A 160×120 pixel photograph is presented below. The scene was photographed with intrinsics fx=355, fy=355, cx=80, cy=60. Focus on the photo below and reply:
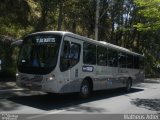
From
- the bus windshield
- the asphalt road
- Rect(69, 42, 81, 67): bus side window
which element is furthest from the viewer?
Rect(69, 42, 81, 67): bus side window

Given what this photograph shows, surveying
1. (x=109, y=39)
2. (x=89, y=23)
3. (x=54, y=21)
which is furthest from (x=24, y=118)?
(x=109, y=39)

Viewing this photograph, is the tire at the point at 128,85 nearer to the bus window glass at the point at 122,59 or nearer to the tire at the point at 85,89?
the bus window glass at the point at 122,59

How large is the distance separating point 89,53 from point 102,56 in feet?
6.05

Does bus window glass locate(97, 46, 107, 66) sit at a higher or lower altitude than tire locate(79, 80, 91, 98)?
higher

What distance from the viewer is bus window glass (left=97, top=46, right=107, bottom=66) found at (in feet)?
59.9

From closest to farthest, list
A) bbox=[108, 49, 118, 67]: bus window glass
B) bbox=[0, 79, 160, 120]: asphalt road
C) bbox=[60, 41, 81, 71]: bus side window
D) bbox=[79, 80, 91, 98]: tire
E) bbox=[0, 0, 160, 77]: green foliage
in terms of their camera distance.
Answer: bbox=[0, 79, 160, 120]: asphalt road, bbox=[60, 41, 81, 71]: bus side window, bbox=[79, 80, 91, 98]: tire, bbox=[108, 49, 118, 67]: bus window glass, bbox=[0, 0, 160, 77]: green foliage

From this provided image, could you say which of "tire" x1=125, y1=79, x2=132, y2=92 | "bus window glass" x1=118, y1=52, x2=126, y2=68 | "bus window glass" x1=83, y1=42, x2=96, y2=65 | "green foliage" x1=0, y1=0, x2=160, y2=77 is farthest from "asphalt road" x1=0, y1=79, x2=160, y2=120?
"tire" x1=125, y1=79, x2=132, y2=92

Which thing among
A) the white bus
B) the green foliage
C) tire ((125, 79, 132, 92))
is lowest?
tire ((125, 79, 132, 92))

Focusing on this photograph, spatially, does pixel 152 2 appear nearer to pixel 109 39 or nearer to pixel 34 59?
pixel 34 59

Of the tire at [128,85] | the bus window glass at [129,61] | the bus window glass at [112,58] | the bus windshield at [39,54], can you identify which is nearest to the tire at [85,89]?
the bus windshield at [39,54]

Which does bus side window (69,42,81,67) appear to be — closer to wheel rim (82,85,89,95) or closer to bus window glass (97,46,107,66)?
wheel rim (82,85,89,95)

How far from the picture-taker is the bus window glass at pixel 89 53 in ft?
54.5

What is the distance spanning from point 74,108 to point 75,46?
327cm

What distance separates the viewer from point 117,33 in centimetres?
4622
